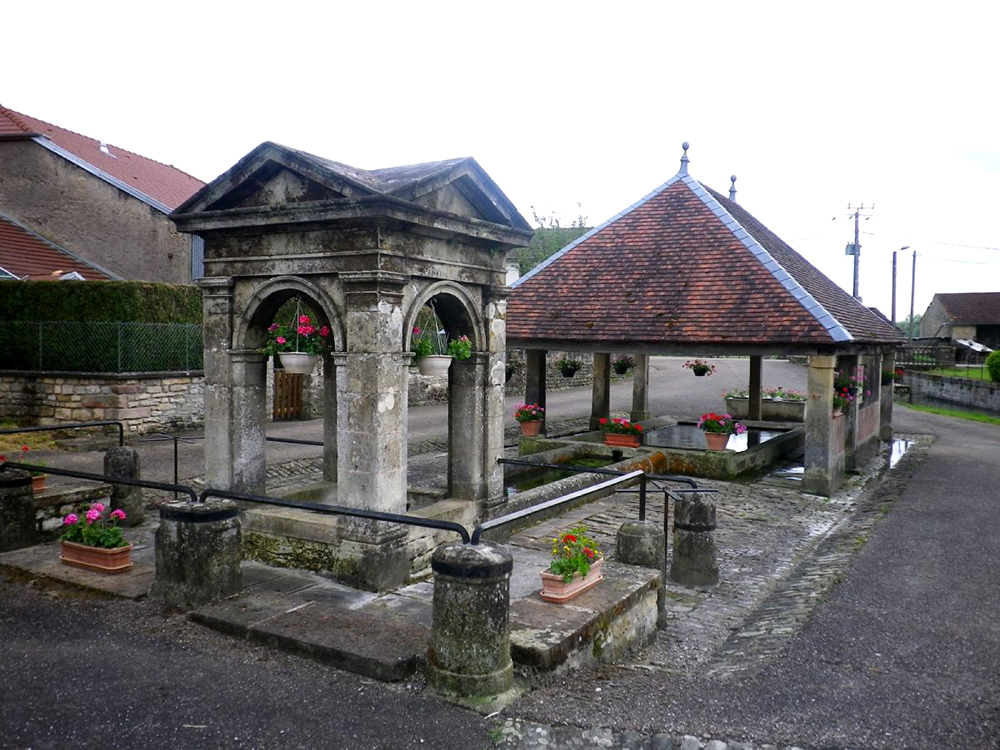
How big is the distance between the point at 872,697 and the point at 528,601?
2.24 meters

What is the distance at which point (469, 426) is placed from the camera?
7.36 metres

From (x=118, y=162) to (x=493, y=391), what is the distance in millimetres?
20450

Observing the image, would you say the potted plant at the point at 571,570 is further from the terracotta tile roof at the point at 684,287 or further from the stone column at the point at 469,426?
the terracotta tile roof at the point at 684,287

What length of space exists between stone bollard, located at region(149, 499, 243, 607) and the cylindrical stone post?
3118 millimetres

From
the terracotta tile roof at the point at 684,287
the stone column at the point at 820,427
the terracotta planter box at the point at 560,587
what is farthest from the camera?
the terracotta tile roof at the point at 684,287

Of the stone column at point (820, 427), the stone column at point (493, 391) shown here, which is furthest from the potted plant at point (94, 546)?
the stone column at point (820, 427)

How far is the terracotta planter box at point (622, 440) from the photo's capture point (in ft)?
47.5

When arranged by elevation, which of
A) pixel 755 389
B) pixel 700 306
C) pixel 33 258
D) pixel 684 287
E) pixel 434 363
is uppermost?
pixel 33 258

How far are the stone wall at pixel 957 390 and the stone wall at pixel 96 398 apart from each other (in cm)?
2667

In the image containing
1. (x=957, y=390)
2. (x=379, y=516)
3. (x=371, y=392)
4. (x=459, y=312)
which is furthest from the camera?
(x=957, y=390)

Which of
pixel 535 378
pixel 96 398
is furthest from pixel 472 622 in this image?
pixel 96 398

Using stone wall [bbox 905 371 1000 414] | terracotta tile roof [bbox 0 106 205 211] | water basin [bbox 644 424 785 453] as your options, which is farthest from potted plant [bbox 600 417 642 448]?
stone wall [bbox 905 371 1000 414]

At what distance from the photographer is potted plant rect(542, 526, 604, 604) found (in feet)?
17.9

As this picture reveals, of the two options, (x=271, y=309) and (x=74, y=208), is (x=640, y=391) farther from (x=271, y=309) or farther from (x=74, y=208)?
(x=74, y=208)
